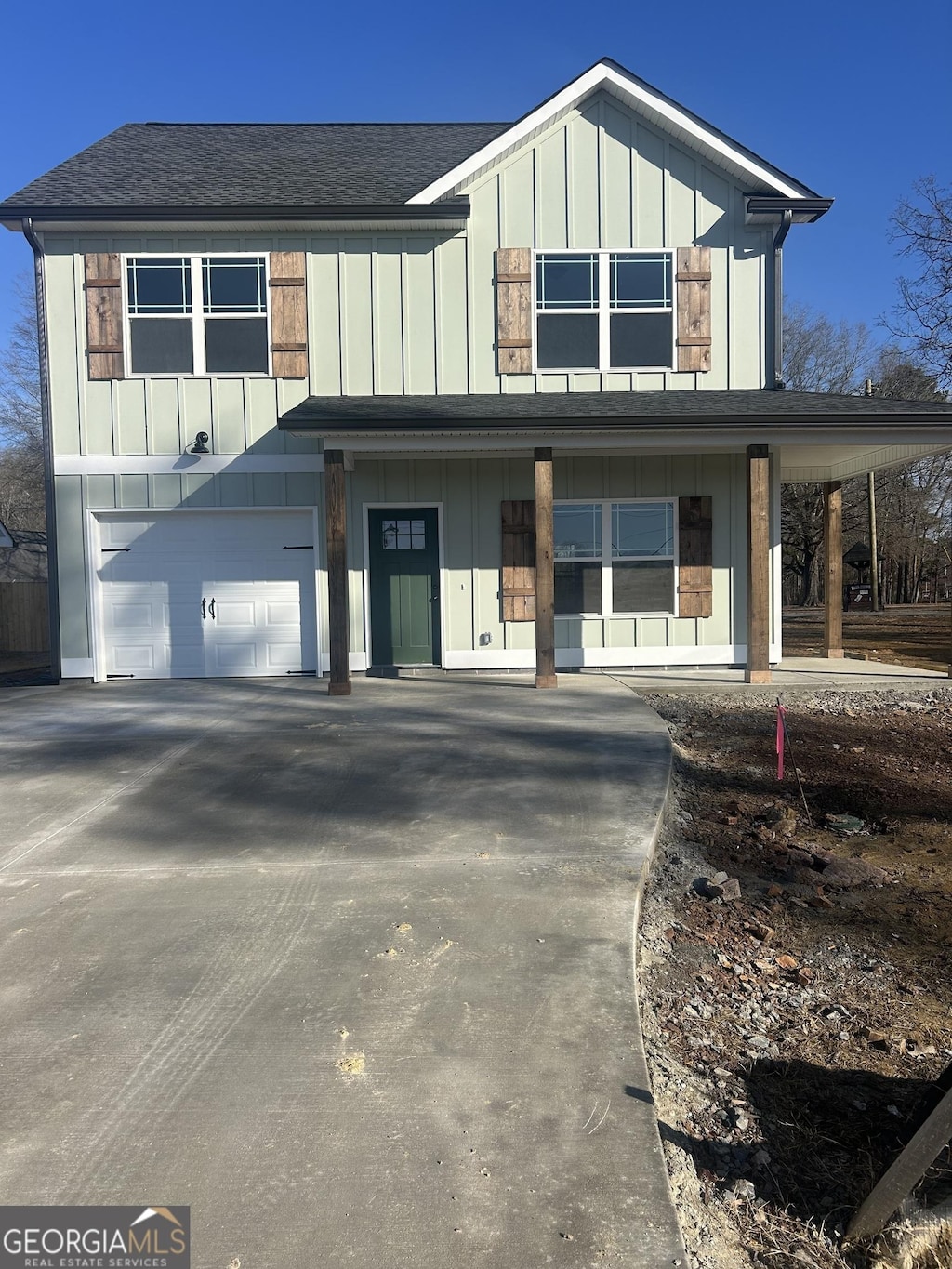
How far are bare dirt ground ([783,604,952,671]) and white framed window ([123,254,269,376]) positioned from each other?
32.1 feet

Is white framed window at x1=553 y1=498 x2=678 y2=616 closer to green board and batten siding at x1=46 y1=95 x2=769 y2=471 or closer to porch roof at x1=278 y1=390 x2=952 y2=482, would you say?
porch roof at x1=278 y1=390 x2=952 y2=482

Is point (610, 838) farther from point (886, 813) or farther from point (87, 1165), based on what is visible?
point (87, 1165)

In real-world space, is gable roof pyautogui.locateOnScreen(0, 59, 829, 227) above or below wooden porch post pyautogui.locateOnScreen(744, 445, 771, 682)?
above

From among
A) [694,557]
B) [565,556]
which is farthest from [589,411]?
[694,557]

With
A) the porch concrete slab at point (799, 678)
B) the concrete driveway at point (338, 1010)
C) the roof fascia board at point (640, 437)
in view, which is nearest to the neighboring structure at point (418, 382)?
the porch concrete slab at point (799, 678)

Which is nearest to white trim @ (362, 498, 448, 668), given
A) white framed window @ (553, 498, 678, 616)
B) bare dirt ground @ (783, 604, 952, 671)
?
white framed window @ (553, 498, 678, 616)

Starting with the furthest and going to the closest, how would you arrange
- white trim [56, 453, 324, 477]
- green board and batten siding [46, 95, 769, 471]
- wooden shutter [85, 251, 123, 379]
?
white trim [56, 453, 324, 477]
green board and batten siding [46, 95, 769, 471]
wooden shutter [85, 251, 123, 379]

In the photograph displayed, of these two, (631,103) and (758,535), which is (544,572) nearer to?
(758,535)

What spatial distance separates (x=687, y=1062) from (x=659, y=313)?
10.5 meters

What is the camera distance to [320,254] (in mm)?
11484

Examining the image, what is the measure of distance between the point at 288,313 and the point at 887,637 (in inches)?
579

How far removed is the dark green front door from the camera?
11.9 metres

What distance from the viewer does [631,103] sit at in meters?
11.3

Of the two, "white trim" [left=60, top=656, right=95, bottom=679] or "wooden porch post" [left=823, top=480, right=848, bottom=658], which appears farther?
"wooden porch post" [left=823, top=480, right=848, bottom=658]
